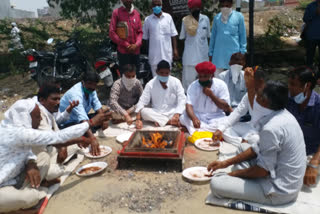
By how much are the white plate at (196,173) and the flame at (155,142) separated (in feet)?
1.92

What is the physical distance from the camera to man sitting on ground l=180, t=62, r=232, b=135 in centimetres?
457

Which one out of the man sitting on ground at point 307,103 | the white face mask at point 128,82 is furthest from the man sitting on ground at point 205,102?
the man sitting on ground at point 307,103

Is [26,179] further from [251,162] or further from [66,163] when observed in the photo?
[251,162]

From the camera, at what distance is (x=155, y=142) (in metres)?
3.94

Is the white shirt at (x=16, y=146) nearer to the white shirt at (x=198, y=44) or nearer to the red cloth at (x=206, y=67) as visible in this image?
the red cloth at (x=206, y=67)

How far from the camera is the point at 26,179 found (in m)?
2.77

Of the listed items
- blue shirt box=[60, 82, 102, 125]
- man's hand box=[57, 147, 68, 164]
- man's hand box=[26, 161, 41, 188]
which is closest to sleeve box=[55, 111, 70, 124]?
blue shirt box=[60, 82, 102, 125]

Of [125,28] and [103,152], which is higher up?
[125,28]

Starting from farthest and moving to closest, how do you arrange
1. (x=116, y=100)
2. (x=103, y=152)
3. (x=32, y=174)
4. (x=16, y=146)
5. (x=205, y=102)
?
(x=116, y=100), (x=205, y=102), (x=103, y=152), (x=32, y=174), (x=16, y=146)

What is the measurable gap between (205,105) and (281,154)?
2416mm

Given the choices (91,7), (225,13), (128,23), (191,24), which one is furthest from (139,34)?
(91,7)

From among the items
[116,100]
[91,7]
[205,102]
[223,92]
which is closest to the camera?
[223,92]

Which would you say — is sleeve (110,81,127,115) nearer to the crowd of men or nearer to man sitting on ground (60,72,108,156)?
the crowd of men

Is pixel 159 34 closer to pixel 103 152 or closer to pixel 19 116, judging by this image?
pixel 103 152
